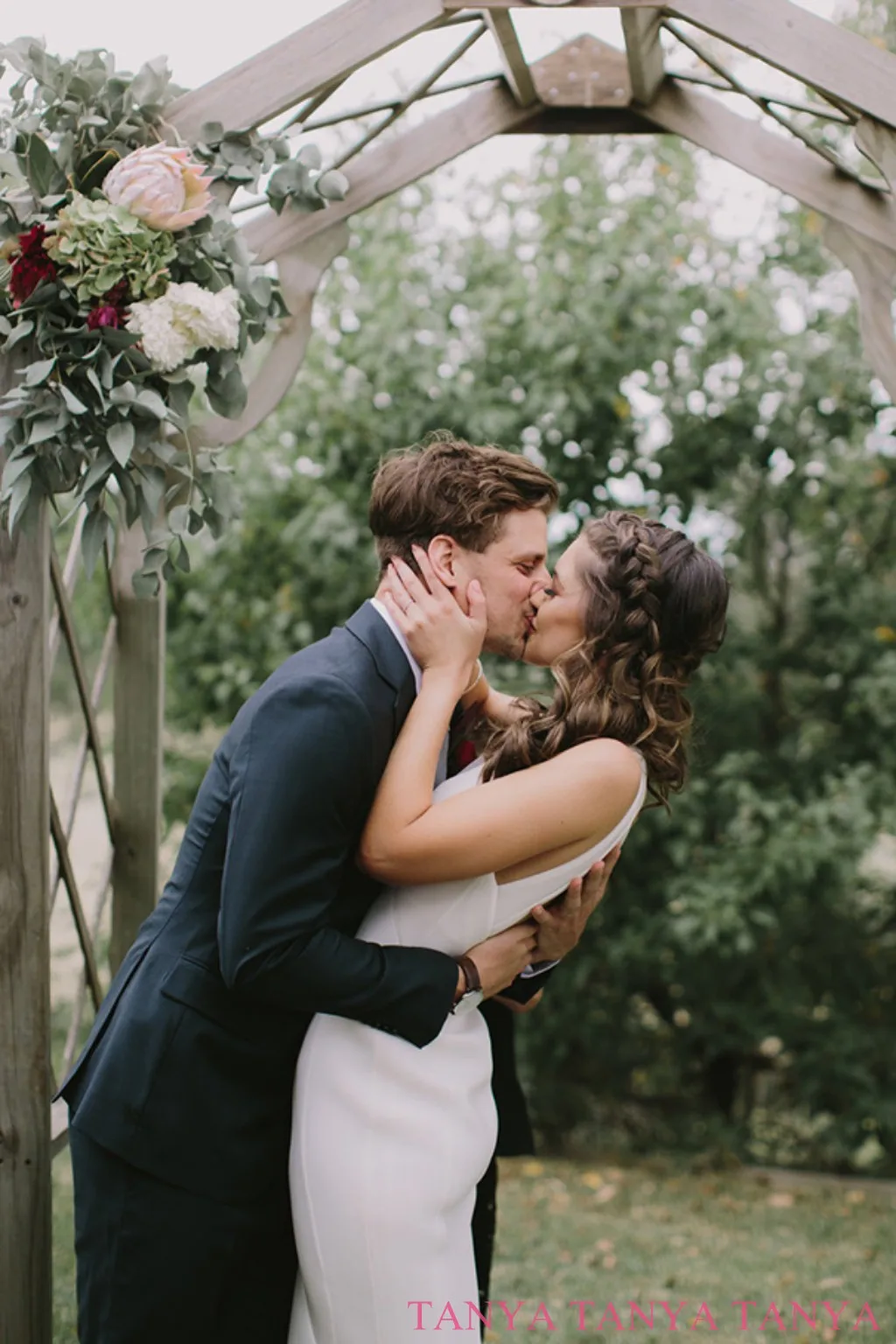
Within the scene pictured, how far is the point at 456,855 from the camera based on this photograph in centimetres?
216

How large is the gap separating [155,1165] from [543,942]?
0.71 m

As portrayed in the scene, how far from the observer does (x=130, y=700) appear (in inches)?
146

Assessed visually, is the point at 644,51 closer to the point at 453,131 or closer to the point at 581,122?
the point at 581,122

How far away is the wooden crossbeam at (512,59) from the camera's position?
9.37 ft

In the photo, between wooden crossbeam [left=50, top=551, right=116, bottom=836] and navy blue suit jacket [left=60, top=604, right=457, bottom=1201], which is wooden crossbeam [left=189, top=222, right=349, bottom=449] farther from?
navy blue suit jacket [left=60, top=604, right=457, bottom=1201]

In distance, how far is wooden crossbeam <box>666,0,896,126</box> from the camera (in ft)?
8.68

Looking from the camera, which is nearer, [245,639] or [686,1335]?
[686,1335]

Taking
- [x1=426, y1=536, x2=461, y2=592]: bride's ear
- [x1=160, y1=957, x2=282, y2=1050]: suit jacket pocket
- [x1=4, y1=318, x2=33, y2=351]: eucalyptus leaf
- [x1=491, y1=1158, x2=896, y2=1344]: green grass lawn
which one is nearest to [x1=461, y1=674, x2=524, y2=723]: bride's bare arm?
[x1=426, y1=536, x2=461, y2=592]: bride's ear

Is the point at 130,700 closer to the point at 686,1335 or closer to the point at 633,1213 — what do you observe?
the point at 686,1335

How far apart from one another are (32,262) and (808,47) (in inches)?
56.4

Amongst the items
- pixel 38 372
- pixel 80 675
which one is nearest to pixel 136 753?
pixel 80 675

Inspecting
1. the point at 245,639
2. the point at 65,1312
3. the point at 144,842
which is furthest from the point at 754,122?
the point at 65,1312

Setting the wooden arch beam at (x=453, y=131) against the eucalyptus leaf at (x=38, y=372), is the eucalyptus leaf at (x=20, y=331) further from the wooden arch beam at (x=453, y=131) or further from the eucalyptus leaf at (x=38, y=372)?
the wooden arch beam at (x=453, y=131)

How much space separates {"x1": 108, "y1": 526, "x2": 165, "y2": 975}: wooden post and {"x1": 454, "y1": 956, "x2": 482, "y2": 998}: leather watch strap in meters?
1.61
